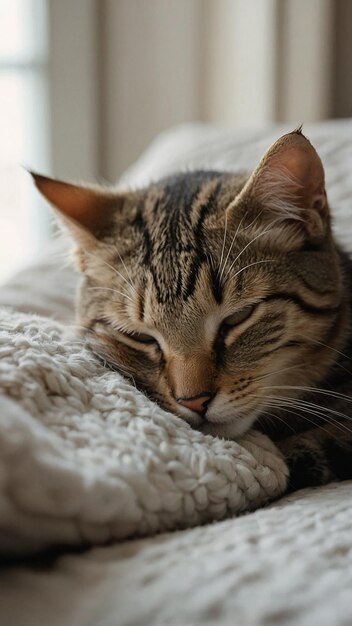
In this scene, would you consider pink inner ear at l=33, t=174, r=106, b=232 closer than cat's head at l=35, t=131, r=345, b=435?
No

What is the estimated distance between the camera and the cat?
0.95 metres

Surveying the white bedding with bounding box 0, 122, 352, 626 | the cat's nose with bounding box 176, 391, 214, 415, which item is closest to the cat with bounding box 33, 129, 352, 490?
the cat's nose with bounding box 176, 391, 214, 415

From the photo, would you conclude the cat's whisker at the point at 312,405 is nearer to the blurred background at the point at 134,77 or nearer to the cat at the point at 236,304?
the cat at the point at 236,304

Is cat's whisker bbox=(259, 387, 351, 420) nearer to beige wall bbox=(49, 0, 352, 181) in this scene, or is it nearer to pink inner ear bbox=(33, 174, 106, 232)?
pink inner ear bbox=(33, 174, 106, 232)

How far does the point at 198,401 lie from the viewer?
2.99ft

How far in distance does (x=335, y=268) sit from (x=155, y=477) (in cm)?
53

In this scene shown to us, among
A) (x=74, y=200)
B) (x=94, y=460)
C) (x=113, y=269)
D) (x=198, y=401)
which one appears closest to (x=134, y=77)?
(x=74, y=200)

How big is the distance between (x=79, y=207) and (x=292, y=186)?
0.35 m

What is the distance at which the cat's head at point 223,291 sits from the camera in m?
0.95

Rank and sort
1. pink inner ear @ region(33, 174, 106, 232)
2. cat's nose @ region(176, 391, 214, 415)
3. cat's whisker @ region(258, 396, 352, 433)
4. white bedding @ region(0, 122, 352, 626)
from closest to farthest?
white bedding @ region(0, 122, 352, 626)
cat's nose @ region(176, 391, 214, 415)
cat's whisker @ region(258, 396, 352, 433)
pink inner ear @ region(33, 174, 106, 232)

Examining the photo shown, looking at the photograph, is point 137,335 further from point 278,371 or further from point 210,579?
point 210,579

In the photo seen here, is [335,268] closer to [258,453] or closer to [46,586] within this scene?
[258,453]

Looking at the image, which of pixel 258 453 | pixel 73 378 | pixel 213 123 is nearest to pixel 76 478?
pixel 73 378

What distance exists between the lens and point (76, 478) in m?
0.62
